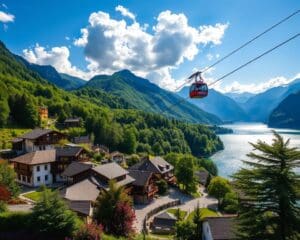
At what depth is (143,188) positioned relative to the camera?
202 feet

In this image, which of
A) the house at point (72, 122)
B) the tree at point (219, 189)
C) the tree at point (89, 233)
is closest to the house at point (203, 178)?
the tree at point (219, 189)

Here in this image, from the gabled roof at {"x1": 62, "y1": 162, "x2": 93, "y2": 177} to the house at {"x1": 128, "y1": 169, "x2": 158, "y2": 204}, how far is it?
32.5 feet

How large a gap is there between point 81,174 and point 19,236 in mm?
28563

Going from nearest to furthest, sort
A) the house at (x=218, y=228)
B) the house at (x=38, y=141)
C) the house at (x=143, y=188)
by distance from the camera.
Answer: the house at (x=218, y=228) → the house at (x=143, y=188) → the house at (x=38, y=141)

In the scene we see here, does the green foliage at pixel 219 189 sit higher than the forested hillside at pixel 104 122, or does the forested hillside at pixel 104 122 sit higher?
the forested hillside at pixel 104 122

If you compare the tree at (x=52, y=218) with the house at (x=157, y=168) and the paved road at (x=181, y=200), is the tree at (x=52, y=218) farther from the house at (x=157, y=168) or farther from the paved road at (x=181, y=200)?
the house at (x=157, y=168)

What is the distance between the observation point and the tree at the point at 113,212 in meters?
34.3

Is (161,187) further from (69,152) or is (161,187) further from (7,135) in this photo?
(7,135)

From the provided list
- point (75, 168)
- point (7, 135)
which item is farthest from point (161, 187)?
point (7, 135)

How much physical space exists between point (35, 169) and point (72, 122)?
71614 mm

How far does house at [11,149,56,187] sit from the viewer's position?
5897 centimetres

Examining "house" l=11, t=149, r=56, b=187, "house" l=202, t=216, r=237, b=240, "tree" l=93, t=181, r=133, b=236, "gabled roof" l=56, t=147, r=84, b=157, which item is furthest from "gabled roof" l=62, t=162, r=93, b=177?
"house" l=202, t=216, r=237, b=240

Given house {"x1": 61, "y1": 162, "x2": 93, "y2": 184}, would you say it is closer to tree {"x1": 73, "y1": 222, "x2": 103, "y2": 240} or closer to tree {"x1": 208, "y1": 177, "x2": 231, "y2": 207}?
tree {"x1": 208, "y1": 177, "x2": 231, "y2": 207}

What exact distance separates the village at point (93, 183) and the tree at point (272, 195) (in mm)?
20266
